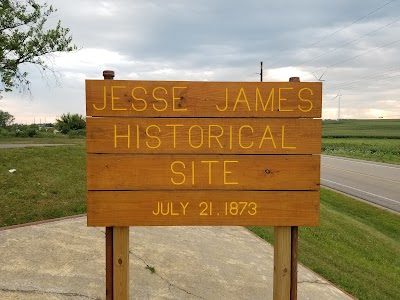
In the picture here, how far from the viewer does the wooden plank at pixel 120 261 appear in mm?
3205

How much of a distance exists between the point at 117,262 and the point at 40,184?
23.5 feet

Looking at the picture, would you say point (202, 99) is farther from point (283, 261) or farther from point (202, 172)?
point (283, 261)

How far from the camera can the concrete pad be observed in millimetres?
4117

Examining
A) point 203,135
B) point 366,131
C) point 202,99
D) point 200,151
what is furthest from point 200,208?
point 366,131

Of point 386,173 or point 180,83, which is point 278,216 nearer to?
point 180,83

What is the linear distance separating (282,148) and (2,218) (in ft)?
20.3

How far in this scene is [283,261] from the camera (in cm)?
331

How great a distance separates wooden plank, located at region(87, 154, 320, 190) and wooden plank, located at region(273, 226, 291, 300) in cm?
43

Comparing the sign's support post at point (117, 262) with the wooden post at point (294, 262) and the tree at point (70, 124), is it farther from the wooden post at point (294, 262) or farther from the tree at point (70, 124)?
the tree at point (70, 124)

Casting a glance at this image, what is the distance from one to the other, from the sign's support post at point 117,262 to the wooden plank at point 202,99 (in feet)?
3.47

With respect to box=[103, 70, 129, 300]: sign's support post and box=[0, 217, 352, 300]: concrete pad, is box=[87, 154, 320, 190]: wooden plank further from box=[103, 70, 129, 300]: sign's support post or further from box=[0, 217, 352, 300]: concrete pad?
box=[0, 217, 352, 300]: concrete pad

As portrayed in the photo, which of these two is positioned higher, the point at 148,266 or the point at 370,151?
the point at 148,266

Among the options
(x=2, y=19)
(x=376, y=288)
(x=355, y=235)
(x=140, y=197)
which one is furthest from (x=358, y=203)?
(x=2, y=19)

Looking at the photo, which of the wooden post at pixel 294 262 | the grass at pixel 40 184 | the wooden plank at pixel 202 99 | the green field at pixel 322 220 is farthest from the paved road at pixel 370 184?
the wooden plank at pixel 202 99
